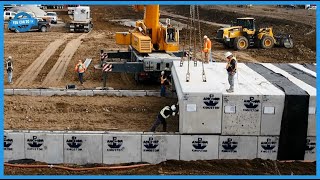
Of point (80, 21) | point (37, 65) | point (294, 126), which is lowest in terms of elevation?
point (37, 65)

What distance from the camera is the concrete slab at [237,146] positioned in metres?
12.5

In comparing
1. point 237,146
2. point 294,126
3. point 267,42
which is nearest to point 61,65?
point 267,42

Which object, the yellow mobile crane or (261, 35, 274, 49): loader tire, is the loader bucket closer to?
(261, 35, 274, 49): loader tire

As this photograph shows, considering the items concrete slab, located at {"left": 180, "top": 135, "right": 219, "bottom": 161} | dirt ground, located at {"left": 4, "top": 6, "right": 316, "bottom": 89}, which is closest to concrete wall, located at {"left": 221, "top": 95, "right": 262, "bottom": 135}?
concrete slab, located at {"left": 180, "top": 135, "right": 219, "bottom": 161}

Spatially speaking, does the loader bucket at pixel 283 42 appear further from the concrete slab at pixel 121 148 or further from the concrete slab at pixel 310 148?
the concrete slab at pixel 121 148

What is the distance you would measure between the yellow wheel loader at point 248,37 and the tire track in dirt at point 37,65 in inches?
451

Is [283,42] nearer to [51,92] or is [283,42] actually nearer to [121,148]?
[51,92]

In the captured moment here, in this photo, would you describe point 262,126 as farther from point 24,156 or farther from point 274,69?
point 24,156

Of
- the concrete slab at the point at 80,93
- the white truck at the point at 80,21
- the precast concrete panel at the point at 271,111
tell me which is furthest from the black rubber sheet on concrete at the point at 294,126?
the white truck at the point at 80,21

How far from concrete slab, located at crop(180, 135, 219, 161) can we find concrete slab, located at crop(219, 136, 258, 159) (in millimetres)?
155

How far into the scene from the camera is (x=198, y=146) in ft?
40.9

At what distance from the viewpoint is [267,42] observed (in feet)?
108

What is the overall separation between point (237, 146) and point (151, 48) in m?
9.28

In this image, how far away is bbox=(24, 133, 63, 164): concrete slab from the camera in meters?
12.3
